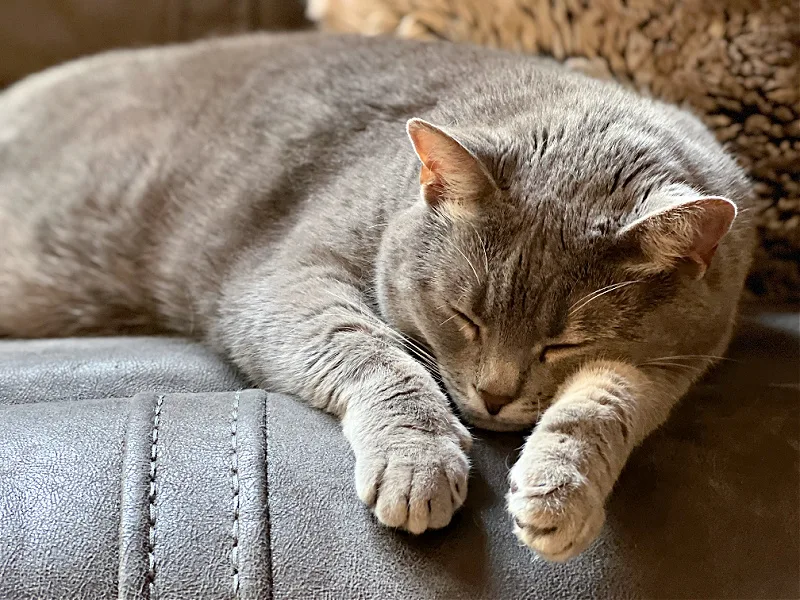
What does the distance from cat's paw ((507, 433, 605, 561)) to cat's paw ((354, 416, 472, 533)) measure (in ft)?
0.20

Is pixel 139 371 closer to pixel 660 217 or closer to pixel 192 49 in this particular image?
pixel 660 217

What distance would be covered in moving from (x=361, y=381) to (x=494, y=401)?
0.16m

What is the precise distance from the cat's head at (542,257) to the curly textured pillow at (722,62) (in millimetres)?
335

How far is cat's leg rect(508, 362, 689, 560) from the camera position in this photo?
27.6 inches

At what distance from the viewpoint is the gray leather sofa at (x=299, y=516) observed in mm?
653

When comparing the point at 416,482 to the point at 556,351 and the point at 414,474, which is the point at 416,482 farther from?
the point at 556,351

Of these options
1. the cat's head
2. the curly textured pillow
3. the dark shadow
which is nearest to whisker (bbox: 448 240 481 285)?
the cat's head

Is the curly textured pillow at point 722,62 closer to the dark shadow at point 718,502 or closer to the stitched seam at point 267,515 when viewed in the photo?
the dark shadow at point 718,502

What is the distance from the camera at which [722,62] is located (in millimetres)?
1201

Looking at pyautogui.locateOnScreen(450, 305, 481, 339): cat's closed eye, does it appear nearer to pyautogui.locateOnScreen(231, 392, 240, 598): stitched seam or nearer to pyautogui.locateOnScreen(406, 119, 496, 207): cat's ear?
pyautogui.locateOnScreen(406, 119, 496, 207): cat's ear

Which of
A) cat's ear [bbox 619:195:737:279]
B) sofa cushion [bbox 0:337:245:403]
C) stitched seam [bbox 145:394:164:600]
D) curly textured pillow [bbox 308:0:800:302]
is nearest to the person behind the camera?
stitched seam [bbox 145:394:164:600]

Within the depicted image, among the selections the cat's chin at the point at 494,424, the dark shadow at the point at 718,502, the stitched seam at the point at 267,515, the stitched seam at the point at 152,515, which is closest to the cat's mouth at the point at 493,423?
the cat's chin at the point at 494,424

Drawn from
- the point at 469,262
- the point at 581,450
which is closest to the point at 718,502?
the point at 581,450

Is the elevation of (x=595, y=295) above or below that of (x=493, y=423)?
above
